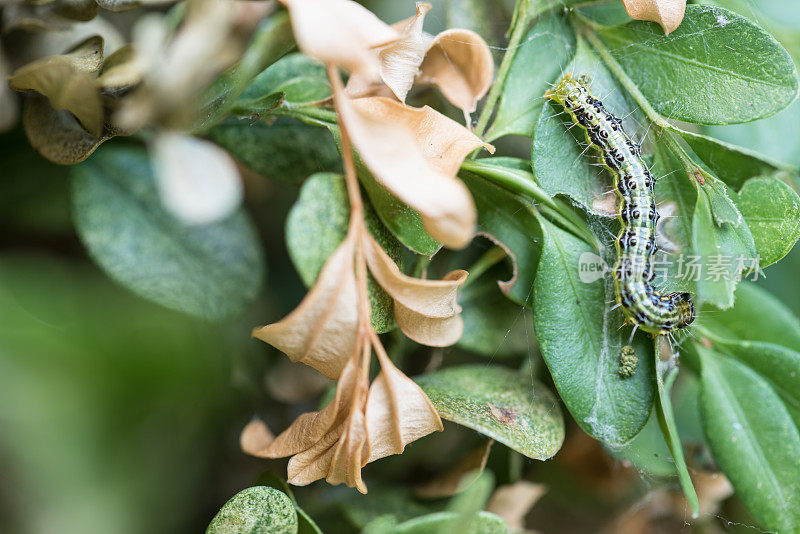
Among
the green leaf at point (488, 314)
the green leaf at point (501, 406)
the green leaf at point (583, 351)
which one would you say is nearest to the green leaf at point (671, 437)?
the green leaf at point (583, 351)

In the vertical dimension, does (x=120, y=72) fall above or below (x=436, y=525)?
above

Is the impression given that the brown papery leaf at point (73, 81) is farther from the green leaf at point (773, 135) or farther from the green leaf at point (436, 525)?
the green leaf at point (773, 135)

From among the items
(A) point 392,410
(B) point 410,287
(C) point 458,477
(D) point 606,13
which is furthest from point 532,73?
(C) point 458,477

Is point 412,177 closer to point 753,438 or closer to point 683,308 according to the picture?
point 683,308

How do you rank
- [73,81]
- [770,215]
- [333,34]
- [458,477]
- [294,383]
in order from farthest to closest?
[294,383] → [458,477] → [770,215] → [73,81] → [333,34]

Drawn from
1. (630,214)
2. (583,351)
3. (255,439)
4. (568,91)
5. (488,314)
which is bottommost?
(255,439)

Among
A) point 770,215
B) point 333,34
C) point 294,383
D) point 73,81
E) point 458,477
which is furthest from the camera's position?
point 294,383

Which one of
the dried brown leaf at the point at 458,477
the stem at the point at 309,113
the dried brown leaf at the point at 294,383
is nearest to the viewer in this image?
the stem at the point at 309,113

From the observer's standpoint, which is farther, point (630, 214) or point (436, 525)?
point (630, 214)
